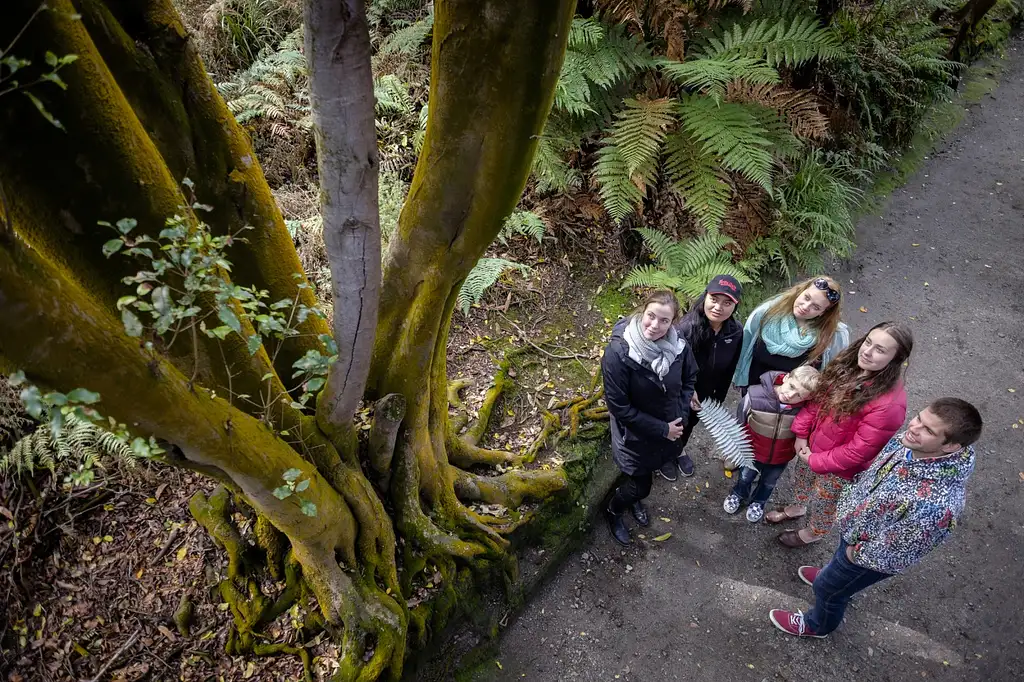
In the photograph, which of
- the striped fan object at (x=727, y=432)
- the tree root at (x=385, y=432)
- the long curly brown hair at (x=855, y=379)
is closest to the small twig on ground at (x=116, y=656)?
the tree root at (x=385, y=432)

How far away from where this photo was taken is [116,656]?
3.09m

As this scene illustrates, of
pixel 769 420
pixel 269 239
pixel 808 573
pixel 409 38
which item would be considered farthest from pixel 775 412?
pixel 409 38

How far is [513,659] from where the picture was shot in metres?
3.78

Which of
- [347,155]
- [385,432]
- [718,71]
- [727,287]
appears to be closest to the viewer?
[347,155]

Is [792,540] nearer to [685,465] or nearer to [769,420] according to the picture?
[685,465]

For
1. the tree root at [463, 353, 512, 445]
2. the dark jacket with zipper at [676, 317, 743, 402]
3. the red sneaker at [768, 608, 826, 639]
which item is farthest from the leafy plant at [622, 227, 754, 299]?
the red sneaker at [768, 608, 826, 639]

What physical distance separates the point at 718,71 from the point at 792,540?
417 cm

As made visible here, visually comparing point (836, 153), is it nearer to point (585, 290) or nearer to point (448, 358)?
point (585, 290)

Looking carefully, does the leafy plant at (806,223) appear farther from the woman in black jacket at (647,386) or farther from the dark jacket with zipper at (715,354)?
the woman in black jacket at (647,386)

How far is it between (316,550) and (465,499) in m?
1.29

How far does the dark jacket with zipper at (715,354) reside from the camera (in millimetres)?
3936

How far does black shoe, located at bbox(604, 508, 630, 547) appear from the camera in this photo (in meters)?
4.35

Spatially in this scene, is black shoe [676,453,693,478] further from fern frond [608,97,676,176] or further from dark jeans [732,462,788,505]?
fern frond [608,97,676,176]

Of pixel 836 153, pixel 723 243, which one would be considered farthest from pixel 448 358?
pixel 836 153
